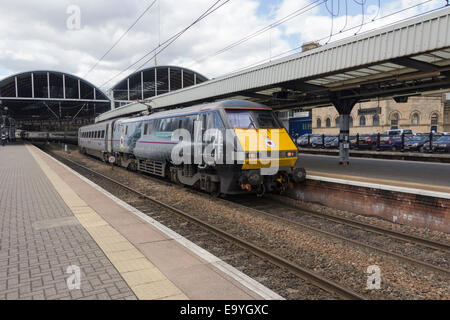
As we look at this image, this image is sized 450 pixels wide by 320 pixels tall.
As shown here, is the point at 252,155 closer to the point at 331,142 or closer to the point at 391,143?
the point at 391,143

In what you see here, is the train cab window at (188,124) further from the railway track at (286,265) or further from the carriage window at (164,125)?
the railway track at (286,265)

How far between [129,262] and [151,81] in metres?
47.5

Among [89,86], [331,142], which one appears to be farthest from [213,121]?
[89,86]

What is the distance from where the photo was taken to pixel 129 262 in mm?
4988

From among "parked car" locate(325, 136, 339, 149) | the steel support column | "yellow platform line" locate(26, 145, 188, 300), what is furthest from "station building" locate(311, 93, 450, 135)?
"yellow platform line" locate(26, 145, 188, 300)

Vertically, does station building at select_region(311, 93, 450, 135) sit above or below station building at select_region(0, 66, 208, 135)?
below

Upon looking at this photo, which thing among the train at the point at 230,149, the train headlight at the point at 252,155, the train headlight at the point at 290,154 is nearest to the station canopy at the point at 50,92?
the train at the point at 230,149

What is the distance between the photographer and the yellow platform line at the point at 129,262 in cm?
403

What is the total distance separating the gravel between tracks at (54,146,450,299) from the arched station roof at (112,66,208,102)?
41.1 meters

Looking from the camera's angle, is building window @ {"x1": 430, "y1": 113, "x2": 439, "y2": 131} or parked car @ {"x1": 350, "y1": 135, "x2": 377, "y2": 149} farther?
building window @ {"x1": 430, "y1": 113, "x2": 439, "y2": 131}

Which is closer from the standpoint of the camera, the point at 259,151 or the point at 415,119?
the point at 259,151

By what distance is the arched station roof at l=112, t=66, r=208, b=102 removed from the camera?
156ft

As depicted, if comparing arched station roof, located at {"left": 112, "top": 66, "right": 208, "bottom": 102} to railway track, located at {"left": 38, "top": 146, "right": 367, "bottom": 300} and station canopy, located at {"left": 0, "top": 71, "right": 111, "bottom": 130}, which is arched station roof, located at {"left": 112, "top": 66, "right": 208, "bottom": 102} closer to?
station canopy, located at {"left": 0, "top": 71, "right": 111, "bottom": 130}
